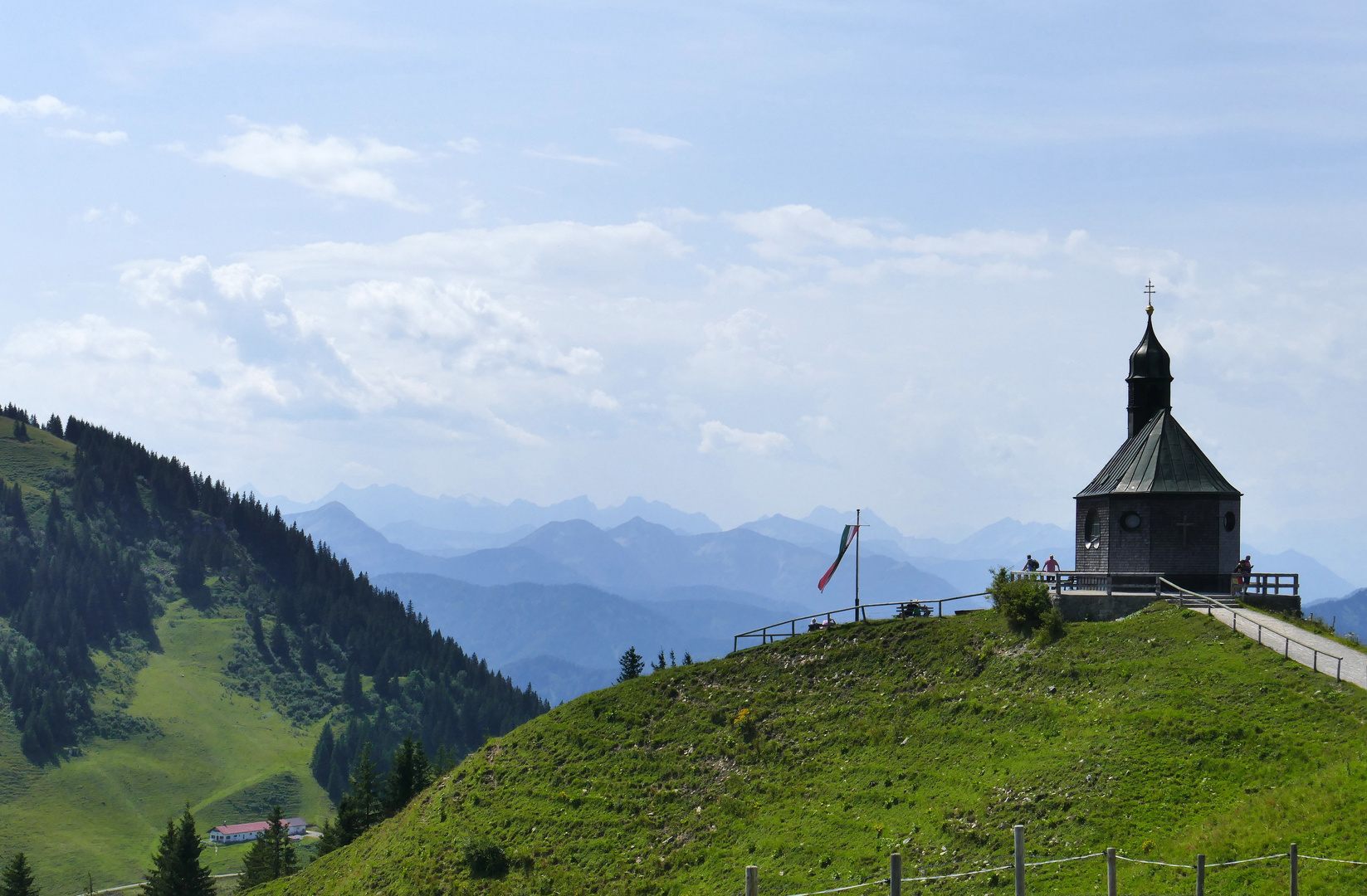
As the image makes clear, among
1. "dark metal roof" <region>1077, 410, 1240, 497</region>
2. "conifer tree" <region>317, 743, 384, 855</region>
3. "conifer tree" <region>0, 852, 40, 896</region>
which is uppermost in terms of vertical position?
"dark metal roof" <region>1077, 410, 1240, 497</region>

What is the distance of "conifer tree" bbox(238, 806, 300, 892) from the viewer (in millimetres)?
95562

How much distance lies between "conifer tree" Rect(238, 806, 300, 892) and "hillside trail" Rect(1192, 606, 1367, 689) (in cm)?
7787

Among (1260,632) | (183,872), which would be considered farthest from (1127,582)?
(183,872)

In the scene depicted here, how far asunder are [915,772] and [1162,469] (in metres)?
23.6

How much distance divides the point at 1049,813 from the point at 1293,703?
30.7 ft

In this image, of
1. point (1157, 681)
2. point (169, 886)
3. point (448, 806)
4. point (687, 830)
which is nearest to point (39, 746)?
point (169, 886)

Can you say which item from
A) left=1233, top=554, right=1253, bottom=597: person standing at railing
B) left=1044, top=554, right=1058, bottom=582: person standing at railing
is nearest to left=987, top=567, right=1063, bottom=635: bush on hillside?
left=1044, top=554, right=1058, bottom=582: person standing at railing

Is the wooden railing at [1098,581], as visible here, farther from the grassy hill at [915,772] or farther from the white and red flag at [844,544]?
the white and red flag at [844,544]

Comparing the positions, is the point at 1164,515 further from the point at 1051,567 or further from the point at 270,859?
the point at 270,859

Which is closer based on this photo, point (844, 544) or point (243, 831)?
point (844, 544)

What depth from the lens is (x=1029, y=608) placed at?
5159 cm

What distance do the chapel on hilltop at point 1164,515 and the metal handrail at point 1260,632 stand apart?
179 cm

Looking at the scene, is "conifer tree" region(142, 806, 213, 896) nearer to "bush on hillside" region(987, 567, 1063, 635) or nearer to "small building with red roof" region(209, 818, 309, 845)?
"bush on hillside" region(987, 567, 1063, 635)

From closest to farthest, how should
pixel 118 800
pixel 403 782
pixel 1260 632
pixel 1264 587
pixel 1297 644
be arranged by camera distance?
pixel 1297 644, pixel 1260 632, pixel 1264 587, pixel 403 782, pixel 118 800
